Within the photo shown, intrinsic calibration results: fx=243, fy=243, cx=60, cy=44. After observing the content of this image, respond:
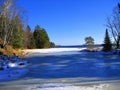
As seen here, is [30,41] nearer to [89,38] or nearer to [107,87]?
[89,38]

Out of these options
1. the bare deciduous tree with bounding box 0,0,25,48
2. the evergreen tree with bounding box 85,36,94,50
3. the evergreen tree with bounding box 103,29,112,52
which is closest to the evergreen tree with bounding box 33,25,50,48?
the evergreen tree with bounding box 85,36,94,50

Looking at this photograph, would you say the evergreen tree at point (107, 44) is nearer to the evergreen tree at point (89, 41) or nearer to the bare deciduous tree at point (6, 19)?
the evergreen tree at point (89, 41)

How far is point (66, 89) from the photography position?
29.1 feet

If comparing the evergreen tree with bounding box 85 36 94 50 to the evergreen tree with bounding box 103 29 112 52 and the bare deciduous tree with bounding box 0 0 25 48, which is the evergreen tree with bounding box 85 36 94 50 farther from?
the bare deciduous tree with bounding box 0 0 25 48

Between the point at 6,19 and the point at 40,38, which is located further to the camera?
the point at 40,38

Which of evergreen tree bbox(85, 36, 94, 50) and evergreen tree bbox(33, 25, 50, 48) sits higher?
evergreen tree bbox(33, 25, 50, 48)

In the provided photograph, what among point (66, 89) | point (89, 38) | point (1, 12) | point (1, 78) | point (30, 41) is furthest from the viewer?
point (30, 41)

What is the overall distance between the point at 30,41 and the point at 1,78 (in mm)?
52714

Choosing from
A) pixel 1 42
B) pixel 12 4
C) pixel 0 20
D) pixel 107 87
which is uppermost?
pixel 12 4

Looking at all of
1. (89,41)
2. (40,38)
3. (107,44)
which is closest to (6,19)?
(107,44)

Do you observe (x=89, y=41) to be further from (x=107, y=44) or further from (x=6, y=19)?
(x=6, y=19)

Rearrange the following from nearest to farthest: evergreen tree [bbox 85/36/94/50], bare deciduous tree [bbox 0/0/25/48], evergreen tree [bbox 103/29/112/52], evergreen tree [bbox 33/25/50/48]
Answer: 1. bare deciduous tree [bbox 0/0/25/48]
2. evergreen tree [bbox 103/29/112/52]
3. evergreen tree [bbox 85/36/94/50]
4. evergreen tree [bbox 33/25/50/48]

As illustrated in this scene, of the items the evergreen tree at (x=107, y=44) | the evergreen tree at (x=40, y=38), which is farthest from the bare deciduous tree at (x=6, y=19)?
the evergreen tree at (x=40, y=38)

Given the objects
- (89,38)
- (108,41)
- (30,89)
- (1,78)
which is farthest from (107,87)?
(89,38)
